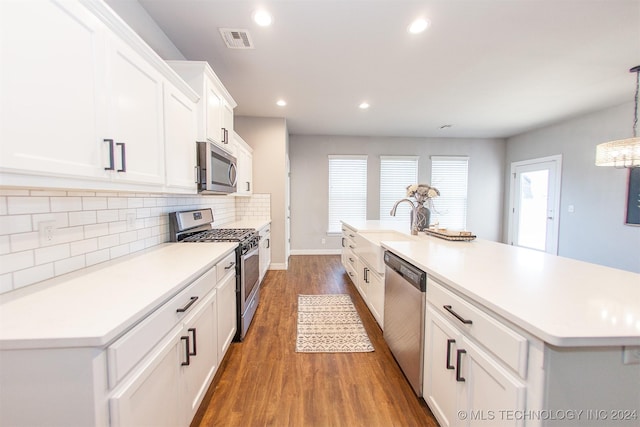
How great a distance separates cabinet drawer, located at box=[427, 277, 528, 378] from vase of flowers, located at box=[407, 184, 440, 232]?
1.35 metres

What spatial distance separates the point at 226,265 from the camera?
74.2 inches

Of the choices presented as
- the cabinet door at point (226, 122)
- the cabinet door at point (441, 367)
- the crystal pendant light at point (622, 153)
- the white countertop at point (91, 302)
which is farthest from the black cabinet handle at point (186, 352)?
the crystal pendant light at point (622, 153)

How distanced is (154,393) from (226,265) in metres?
0.94

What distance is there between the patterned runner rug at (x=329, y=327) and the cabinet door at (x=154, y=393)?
46.7 inches

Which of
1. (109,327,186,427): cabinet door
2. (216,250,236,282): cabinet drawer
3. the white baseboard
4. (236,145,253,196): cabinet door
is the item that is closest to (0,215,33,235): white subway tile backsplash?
(109,327,186,427): cabinet door

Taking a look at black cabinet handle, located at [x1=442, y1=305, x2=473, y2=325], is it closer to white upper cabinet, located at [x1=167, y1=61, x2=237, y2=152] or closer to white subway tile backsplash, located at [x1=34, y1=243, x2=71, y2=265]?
white subway tile backsplash, located at [x1=34, y1=243, x2=71, y2=265]

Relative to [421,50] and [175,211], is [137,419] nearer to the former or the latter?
[175,211]

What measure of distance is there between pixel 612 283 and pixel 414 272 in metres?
0.86

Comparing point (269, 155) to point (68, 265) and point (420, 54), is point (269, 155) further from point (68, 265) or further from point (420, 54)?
point (68, 265)

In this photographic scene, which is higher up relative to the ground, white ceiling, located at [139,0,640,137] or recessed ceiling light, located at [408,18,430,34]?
white ceiling, located at [139,0,640,137]

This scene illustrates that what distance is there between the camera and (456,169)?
241 inches

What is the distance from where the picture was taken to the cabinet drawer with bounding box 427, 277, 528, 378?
0.86 meters

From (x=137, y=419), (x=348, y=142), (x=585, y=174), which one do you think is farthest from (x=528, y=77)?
(x=137, y=419)

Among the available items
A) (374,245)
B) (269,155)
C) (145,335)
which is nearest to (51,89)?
(145,335)
